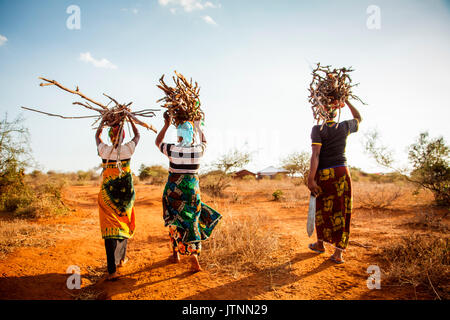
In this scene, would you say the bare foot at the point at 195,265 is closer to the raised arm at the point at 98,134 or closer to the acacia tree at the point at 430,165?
the raised arm at the point at 98,134

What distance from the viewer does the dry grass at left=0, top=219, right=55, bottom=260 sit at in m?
3.82

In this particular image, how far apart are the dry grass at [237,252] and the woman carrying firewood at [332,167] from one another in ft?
3.01

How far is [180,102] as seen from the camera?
133 inches

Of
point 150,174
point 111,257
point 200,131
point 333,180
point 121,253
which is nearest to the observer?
point 111,257

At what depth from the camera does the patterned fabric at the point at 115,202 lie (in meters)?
3.16

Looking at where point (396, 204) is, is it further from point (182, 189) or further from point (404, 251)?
point (182, 189)

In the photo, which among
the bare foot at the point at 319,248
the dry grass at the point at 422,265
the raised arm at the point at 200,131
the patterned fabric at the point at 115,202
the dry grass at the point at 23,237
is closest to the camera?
the dry grass at the point at 422,265

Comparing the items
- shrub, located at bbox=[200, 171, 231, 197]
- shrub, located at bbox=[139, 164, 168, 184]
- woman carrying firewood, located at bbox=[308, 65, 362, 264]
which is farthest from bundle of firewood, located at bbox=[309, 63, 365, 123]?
shrub, located at bbox=[139, 164, 168, 184]

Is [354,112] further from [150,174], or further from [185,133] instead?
[150,174]

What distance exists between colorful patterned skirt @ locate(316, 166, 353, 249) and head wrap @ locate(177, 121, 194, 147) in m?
2.05

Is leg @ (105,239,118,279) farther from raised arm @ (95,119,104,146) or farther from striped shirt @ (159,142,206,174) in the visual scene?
raised arm @ (95,119,104,146)

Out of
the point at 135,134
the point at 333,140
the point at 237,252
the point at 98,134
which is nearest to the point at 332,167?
the point at 333,140

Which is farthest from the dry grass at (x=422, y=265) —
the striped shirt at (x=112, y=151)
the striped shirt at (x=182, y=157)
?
the striped shirt at (x=112, y=151)

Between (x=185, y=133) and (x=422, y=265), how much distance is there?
3.42 m
